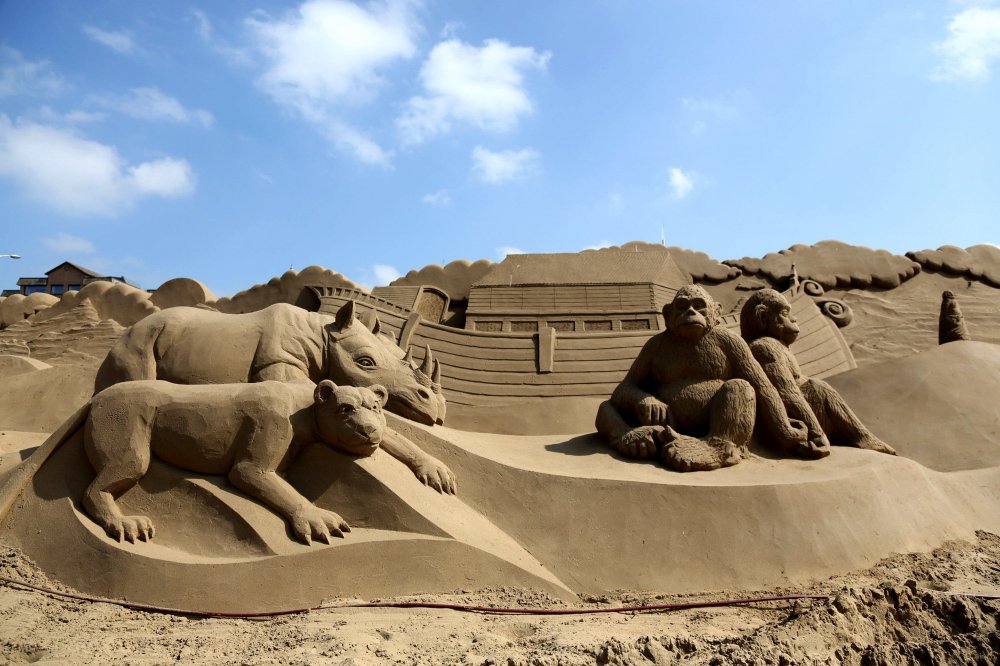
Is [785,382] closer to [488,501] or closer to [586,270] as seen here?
[488,501]

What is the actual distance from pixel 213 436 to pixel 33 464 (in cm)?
102

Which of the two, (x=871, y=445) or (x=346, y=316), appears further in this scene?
(x=346, y=316)

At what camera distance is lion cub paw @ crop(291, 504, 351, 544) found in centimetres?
423

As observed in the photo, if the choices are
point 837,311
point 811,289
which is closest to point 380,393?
point 837,311

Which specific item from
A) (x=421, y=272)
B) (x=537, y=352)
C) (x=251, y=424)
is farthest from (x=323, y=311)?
(x=251, y=424)

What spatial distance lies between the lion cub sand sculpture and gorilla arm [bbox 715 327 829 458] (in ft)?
7.46

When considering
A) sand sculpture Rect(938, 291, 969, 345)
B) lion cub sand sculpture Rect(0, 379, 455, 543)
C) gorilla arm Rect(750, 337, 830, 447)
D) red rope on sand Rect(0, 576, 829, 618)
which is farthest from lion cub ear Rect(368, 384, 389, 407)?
sand sculpture Rect(938, 291, 969, 345)

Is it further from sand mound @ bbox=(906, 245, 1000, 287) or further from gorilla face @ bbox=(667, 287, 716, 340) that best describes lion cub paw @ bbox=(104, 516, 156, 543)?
sand mound @ bbox=(906, 245, 1000, 287)

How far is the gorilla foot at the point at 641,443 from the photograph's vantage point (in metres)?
5.07

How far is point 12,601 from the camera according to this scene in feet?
13.2

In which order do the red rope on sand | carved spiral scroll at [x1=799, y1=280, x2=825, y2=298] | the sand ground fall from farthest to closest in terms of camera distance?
carved spiral scroll at [x1=799, y1=280, x2=825, y2=298], the red rope on sand, the sand ground

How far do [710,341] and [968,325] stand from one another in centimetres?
633

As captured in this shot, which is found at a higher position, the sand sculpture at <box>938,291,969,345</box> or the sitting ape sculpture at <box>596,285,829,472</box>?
the sand sculpture at <box>938,291,969,345</box>

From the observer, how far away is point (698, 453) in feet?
16.2
